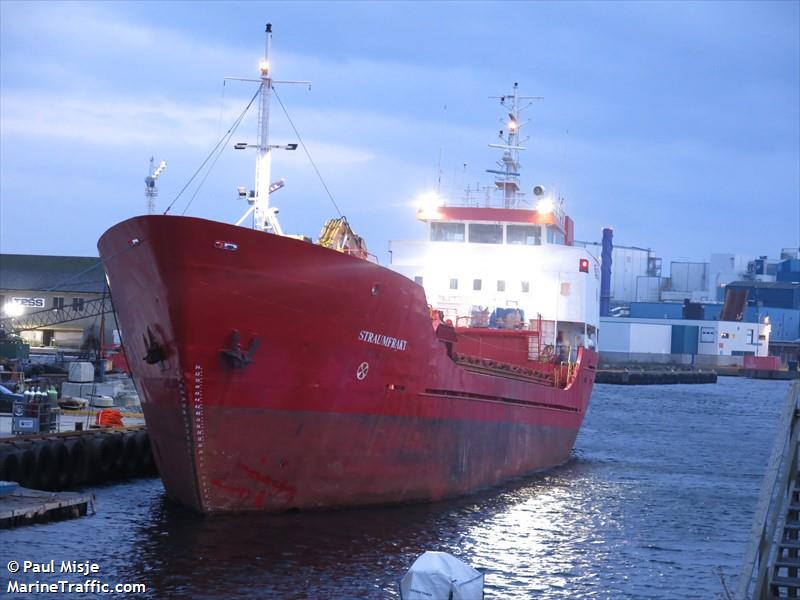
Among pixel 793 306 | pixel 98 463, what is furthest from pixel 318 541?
pixel 793 306

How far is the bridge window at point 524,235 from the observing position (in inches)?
1036

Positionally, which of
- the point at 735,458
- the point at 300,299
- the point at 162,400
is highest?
the point at 300,299

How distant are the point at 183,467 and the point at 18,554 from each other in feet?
8.43

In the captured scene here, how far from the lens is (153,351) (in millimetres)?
14656

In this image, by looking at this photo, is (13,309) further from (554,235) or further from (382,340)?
(382,340)

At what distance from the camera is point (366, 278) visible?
15.7m

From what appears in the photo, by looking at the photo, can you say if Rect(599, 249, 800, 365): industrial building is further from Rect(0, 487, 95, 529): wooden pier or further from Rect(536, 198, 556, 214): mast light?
Rect(0, 487, 95, 529): wooden pier

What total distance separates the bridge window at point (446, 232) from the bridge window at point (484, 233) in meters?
0.30

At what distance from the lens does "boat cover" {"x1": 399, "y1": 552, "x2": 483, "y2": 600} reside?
985cm

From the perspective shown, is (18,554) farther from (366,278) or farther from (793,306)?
(793,306)

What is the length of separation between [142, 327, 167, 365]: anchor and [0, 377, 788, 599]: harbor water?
2410 millimetres

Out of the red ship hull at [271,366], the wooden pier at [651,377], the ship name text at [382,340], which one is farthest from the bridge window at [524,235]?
the wooden pier at [651,377]

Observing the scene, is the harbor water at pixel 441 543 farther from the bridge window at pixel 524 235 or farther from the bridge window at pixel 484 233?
the bridge window at pixel 484 233

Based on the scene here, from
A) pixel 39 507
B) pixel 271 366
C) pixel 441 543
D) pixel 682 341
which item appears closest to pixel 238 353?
pixel 271 366
